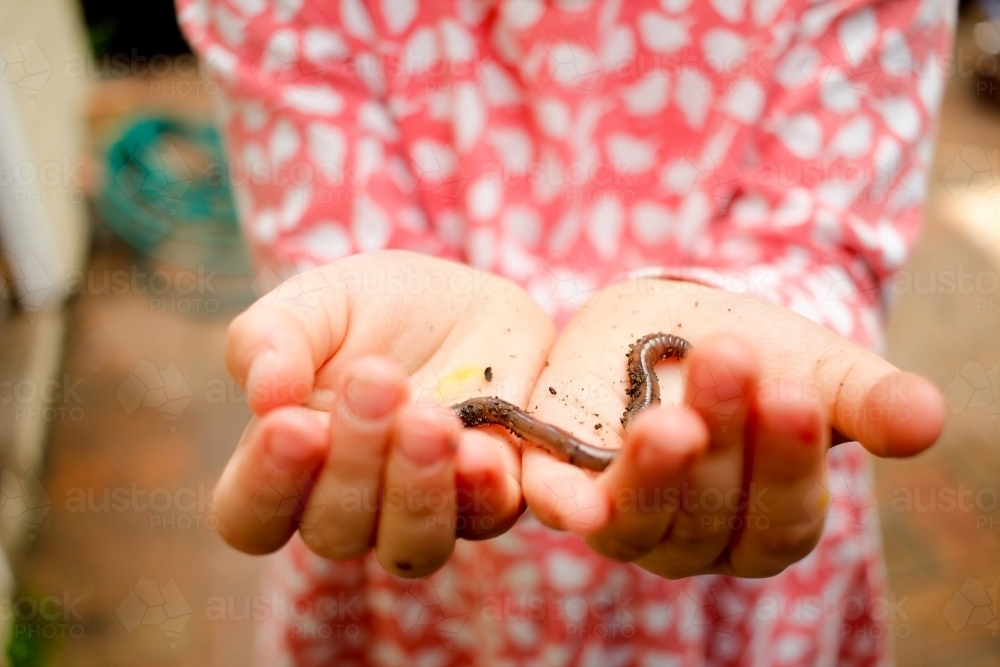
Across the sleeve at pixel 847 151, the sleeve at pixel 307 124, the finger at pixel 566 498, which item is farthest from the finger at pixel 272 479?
the sleeve at pixel 847 151

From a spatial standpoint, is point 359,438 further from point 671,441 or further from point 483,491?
point 671,441

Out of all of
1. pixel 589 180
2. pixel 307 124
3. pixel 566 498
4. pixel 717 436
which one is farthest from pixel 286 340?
pixel 589 180

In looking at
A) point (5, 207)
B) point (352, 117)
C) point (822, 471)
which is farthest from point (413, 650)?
point (5, 207)

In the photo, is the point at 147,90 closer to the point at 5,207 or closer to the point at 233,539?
the point at 5,207

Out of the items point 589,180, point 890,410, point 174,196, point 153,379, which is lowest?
point 890,410

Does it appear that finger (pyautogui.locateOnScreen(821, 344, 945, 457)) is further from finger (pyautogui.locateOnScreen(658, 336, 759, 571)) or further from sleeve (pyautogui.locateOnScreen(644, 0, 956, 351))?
sleeve (pyautogui.locateOnScreen(644, 0, 956, 351))

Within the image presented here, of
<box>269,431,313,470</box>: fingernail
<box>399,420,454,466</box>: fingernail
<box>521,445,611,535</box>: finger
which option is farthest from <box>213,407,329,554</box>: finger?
<box>521,445,611,535</box>: finger
